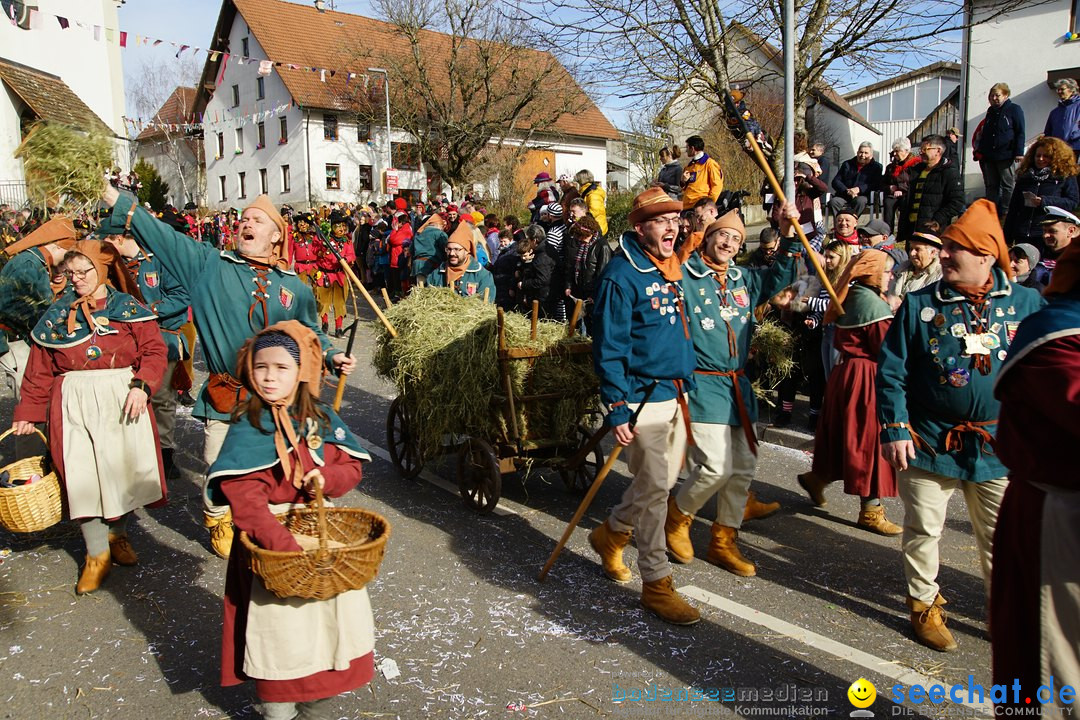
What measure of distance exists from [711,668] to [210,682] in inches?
92.0

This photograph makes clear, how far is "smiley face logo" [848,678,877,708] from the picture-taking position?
374 centimetres

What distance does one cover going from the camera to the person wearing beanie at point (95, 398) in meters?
5.12

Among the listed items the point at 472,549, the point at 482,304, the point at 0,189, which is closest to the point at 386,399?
the point at 482,304

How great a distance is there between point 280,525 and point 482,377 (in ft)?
9.61

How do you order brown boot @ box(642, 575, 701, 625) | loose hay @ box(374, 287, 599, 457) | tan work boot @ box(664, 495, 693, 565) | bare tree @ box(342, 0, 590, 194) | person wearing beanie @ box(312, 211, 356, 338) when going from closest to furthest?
brown boot @ box(642, 575, 701, 625)
tan work boot @ box(664, 495, 693, 565)
loose hay @ box(374, 287, 599, 457)
person wearing beanie @ box(312, 211, 356, 338)
bare tree @ box(342, 0, 590, 194)

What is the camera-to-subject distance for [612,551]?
505 cm

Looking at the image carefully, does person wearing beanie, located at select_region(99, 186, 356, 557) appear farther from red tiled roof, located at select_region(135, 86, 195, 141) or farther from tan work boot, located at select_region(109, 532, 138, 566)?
red tiled roof, located at select_region(135, 86, 195, 141)

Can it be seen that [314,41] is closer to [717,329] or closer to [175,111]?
[175,111]

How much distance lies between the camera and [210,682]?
13.3 feet

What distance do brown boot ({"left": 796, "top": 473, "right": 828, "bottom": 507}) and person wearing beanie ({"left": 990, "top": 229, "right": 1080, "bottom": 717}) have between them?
3.27 metres

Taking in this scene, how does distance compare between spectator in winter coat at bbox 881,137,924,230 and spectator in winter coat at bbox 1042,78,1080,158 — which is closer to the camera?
spectator in winter coat at bbox 1042,78,1080,158

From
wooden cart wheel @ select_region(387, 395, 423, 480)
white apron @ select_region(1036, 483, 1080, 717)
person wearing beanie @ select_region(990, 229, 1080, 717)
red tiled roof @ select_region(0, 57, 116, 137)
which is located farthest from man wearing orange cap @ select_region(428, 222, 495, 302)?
red tiled roof @ select_region(0, 57, 116, 137)

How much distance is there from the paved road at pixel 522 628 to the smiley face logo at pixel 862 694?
0.13ft

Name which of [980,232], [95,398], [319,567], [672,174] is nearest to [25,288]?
[95,398]
